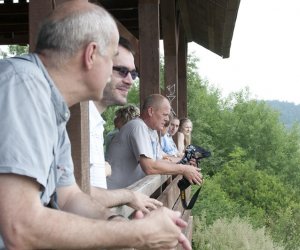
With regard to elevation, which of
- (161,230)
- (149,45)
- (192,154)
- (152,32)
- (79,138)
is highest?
(152,32)

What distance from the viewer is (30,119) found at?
4.80 ft

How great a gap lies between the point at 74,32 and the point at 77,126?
0.55 m

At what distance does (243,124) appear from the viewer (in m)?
45.2

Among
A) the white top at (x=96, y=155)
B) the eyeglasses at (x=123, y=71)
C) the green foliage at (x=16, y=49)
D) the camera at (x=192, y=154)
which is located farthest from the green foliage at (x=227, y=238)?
the green foliage at (x=16, y=49)

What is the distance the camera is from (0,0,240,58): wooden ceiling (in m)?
7.99

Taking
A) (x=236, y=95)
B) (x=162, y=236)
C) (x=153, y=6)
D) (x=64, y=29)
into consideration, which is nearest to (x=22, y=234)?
(x=162, y=236)

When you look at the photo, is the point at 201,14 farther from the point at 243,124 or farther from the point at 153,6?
the point at 243,124

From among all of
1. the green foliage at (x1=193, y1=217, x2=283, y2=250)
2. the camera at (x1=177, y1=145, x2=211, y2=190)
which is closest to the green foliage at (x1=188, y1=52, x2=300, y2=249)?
the green foliage at (x1=193, y1=217, x2=283, y2=250)

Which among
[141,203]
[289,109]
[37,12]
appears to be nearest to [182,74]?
[141,203]

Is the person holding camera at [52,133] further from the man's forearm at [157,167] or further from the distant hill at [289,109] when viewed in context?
the distant hill at [289,109]

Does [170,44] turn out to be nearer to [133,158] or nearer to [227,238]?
[133,158]

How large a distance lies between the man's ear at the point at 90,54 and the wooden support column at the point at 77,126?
1.64 feet

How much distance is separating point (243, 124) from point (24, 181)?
44313 mm

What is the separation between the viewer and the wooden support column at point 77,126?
218 centimetres
